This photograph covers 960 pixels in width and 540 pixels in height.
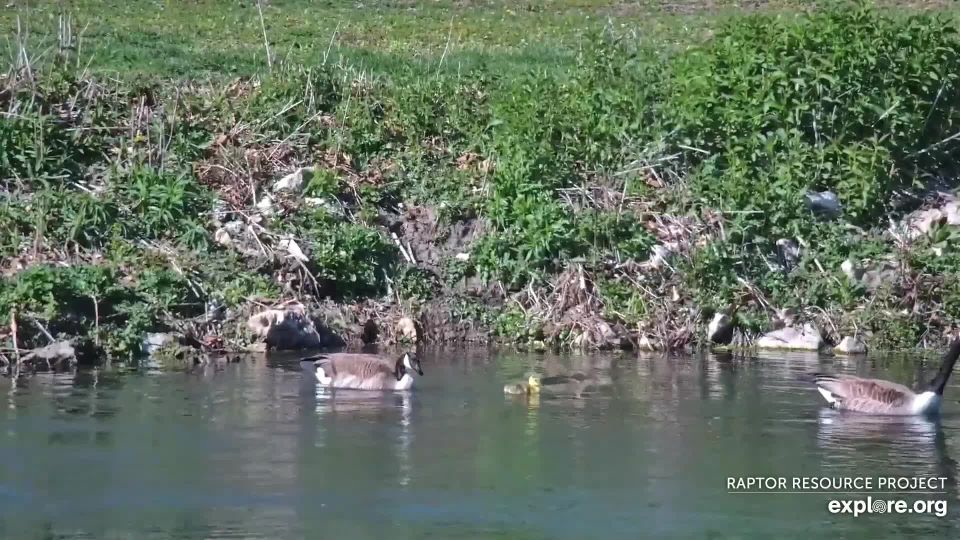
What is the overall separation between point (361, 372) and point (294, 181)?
503 centimetres

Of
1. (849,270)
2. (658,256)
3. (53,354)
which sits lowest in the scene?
(53,354)

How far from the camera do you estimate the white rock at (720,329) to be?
17703 mm

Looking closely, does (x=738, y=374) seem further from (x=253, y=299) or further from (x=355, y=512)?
(x=355, y=512)

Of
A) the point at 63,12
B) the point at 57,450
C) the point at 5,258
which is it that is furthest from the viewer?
the point at 63,12

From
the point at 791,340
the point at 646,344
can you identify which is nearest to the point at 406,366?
the point at 646,344

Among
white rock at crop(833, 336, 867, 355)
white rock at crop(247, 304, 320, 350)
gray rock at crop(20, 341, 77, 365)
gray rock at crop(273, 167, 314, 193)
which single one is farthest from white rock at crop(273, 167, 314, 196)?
white rock at crop(833, 336, 867, 355)

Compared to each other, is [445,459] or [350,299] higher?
[350,299]

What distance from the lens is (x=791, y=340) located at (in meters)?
17.7

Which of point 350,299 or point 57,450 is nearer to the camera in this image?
point 57,450

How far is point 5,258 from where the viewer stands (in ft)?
56.1

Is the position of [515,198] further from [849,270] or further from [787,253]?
[849,270]

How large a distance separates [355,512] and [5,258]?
7901mm

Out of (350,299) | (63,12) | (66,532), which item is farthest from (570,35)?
(66,532)

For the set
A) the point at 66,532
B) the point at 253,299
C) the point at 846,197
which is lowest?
the point at 66,532
